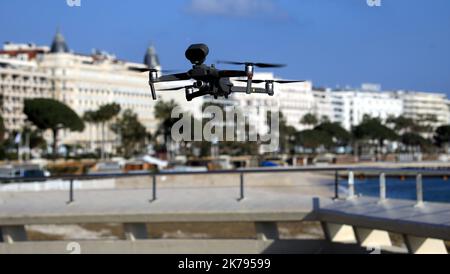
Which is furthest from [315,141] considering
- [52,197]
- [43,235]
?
[52,197]

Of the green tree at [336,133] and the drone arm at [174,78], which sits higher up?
the green tree at [336,133]

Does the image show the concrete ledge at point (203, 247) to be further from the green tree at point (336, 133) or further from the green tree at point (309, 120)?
the green tree at point (309, 120)

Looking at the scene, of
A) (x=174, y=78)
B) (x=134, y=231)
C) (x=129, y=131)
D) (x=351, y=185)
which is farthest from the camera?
(x=129, y=131)

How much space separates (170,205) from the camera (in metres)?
15.8

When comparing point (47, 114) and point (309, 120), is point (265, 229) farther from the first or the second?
point (309, 120)

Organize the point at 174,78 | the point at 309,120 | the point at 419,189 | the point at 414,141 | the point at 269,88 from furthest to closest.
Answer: the point at 309,120, the point at 414,141, the point at 419,189, the point at 269,88, the point at 174,78

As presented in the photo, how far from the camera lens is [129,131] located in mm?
141625

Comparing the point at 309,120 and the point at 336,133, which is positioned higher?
the point at 309,120

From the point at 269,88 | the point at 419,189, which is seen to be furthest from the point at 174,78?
the point at 419,189

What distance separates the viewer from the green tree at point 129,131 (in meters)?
140

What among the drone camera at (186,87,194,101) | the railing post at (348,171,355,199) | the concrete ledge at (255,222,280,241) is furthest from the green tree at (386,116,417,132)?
the drone camera at (186,87,194,101)

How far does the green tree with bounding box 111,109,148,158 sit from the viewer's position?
140 metres

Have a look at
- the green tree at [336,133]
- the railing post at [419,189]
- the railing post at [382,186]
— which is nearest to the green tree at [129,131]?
the green tree at [336,133]
